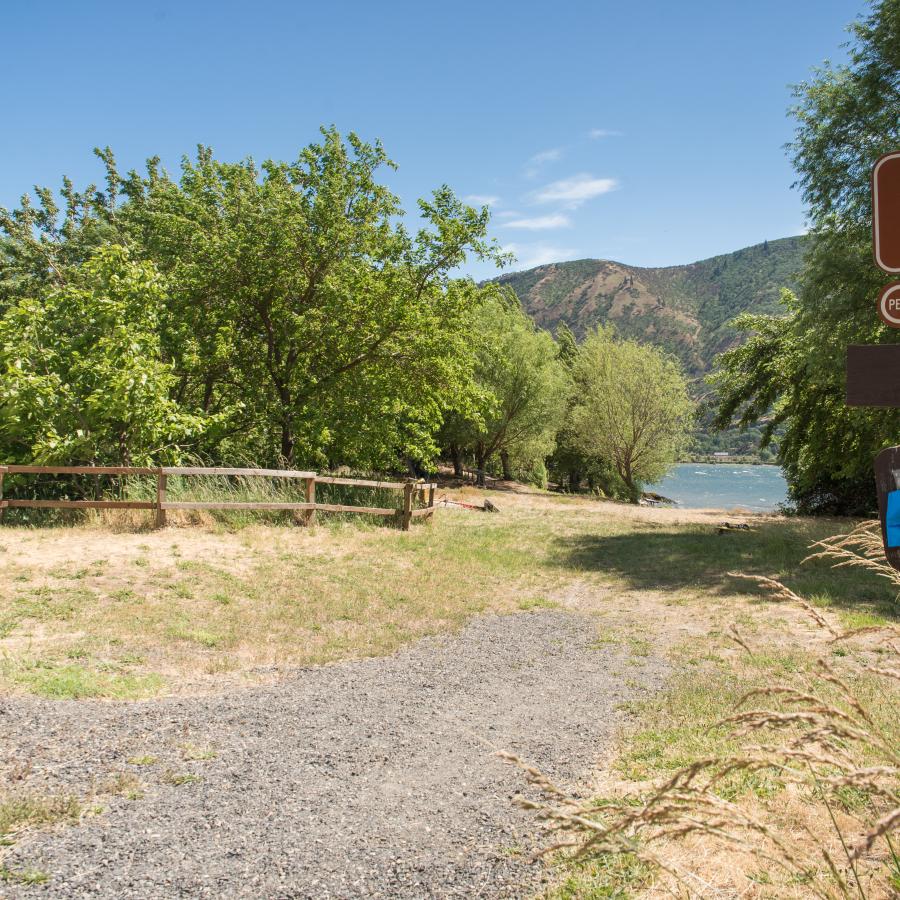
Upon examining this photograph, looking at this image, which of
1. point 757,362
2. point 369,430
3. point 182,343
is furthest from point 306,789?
point 757,362

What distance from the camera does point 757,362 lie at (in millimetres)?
25516

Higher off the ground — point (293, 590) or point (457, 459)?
point (457, 459)

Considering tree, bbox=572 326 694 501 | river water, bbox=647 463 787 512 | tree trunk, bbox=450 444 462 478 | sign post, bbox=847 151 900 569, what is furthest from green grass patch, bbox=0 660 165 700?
tree, bbox=572 326 694 501

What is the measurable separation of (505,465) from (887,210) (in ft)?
132

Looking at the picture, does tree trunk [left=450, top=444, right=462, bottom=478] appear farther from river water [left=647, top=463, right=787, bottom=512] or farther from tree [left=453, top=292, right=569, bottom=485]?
river water [left=647, top=463, right=787, bottom=512]

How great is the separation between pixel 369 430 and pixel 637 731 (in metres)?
14.4

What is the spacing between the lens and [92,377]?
15023 millimetres

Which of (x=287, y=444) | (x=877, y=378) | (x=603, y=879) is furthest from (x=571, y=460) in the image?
(x=877, y=378)

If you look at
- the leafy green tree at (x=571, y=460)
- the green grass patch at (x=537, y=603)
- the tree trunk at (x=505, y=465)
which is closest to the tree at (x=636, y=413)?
the leafy green tree at (x=571, y=460)

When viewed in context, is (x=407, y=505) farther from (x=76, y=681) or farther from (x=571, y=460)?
(x=571, y=460)

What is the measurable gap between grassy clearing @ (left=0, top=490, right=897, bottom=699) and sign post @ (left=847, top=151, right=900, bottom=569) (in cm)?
639

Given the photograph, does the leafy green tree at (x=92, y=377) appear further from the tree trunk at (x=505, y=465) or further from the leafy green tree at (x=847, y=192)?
the tree trunk at (x=505, y=465)

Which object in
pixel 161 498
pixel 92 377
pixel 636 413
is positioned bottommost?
pixel 161 498

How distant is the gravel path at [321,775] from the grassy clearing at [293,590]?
0.95 metres
